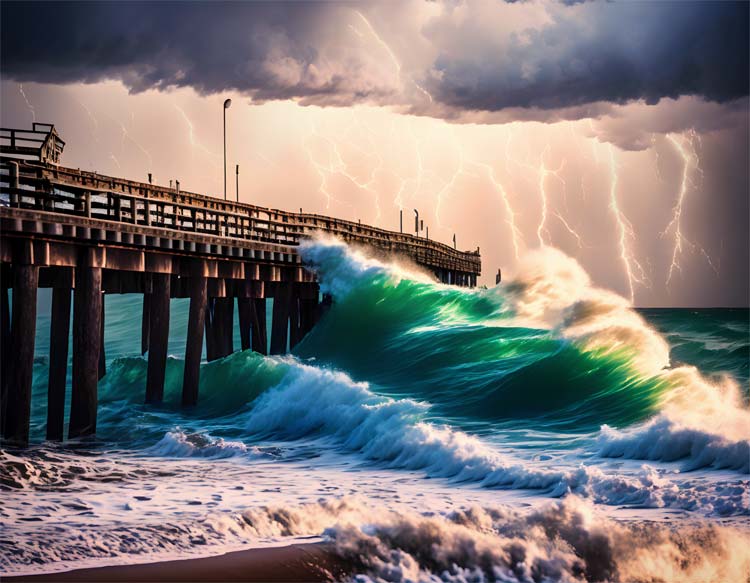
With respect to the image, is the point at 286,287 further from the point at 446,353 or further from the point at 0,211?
the point at 0,211

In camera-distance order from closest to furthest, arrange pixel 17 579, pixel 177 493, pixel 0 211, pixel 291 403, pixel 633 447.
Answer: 1. pixel 17 579
2. pixel 177 493
3. pixel 633 447
4. pixel 0 211
5. pixel 291 403

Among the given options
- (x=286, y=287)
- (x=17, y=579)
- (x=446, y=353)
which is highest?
(x=286, y=287)

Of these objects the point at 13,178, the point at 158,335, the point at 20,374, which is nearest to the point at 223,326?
the point at 158,335

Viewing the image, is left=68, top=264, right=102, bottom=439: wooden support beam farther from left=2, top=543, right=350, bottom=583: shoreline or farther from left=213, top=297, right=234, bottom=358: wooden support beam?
left=213, top=297, right=234, bottom=358: wooden support beam

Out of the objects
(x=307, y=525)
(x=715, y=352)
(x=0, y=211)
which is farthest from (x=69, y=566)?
(x=715, y=352)

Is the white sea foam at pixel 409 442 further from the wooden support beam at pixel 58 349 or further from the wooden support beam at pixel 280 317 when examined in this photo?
the wooden support beam at pixel 280 317

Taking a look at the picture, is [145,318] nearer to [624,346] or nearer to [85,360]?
[85,360]
